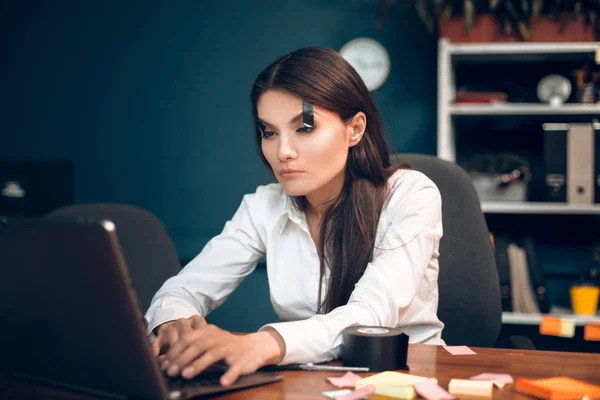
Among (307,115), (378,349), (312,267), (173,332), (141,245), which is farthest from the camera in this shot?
(141,245)

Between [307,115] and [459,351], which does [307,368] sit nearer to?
[459,351]

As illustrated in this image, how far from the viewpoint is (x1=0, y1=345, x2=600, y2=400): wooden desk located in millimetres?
894

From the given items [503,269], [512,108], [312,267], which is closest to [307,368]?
[312,267]

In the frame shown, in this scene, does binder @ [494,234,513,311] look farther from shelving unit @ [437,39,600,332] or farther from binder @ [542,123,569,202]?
binder @ [542,123,569,202]

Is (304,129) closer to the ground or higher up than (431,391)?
higher up

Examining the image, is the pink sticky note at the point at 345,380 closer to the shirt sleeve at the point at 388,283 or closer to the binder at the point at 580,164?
the shirt sleeve at the point at 388,283

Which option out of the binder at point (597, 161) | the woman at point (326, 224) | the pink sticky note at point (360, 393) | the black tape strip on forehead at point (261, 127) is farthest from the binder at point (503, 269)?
the pink sticky note at point (360, 393)

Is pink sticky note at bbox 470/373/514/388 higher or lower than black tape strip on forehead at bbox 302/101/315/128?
lower

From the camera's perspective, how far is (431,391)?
870mm

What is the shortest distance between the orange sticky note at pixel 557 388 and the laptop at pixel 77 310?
1.31ft

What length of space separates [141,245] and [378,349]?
3.52 ft

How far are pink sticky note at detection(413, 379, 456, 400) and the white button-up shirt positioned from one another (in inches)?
9.1

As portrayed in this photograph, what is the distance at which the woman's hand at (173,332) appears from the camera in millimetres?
1090

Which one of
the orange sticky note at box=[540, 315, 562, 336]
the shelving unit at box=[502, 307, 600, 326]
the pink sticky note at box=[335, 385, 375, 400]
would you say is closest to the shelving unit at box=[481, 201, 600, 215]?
the shelving unit at box=[502, 307, 600, 326]
